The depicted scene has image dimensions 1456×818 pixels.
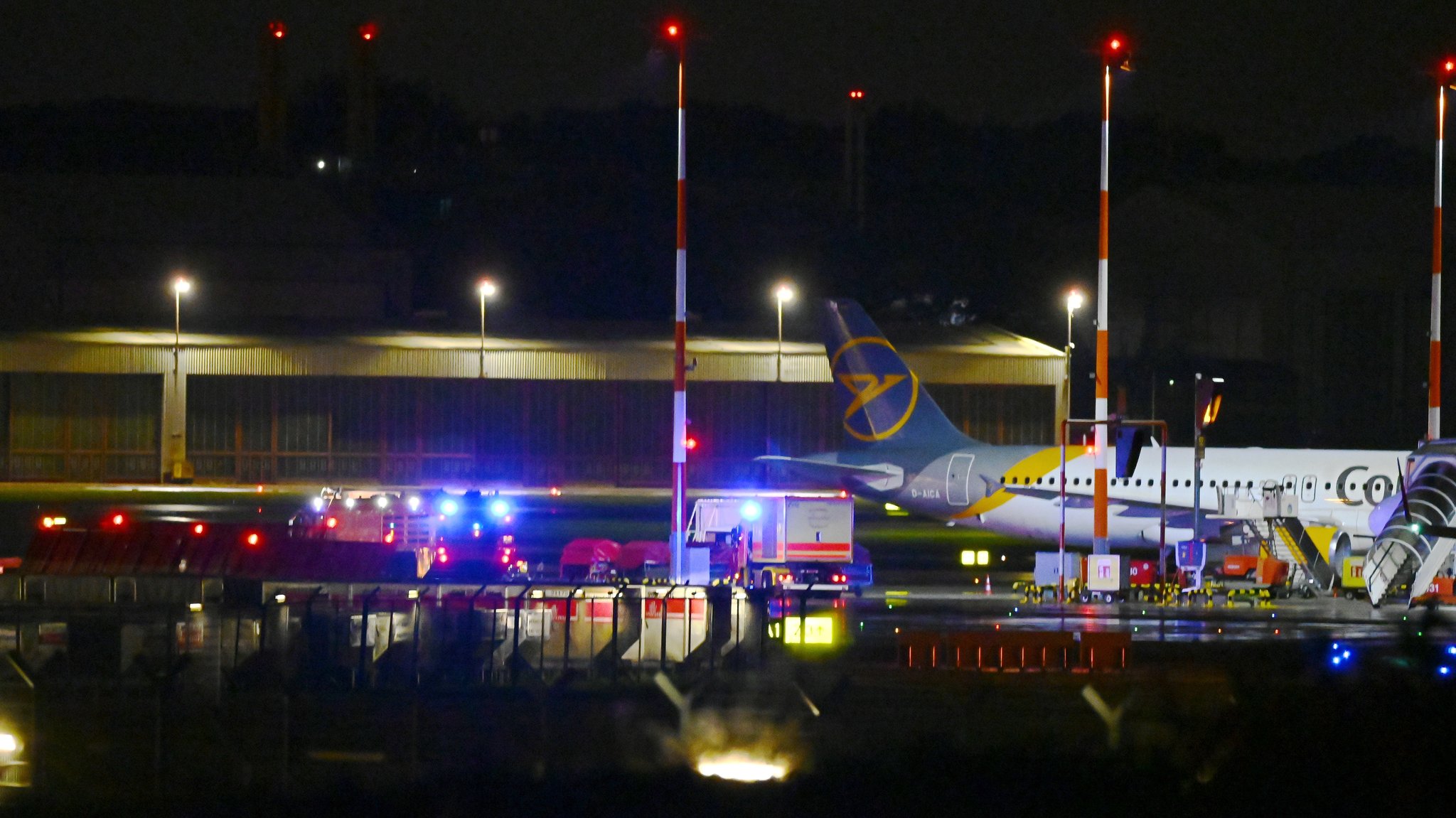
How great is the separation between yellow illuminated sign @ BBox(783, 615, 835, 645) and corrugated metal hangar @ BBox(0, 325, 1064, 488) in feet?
156

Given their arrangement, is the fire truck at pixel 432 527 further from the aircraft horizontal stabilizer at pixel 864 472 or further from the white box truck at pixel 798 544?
the aircraft horizontal stabilizer at pixel 864 472

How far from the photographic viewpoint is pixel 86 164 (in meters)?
137

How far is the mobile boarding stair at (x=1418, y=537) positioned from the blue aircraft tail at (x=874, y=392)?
14465mm

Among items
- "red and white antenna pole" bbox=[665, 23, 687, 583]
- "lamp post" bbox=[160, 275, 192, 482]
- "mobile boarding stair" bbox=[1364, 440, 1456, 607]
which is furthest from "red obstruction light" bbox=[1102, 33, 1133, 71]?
"lamp post" bbox=[160, 275, 192, 482]

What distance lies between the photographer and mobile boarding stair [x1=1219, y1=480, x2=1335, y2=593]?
111 ft

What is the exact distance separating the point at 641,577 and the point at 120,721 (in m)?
18.5

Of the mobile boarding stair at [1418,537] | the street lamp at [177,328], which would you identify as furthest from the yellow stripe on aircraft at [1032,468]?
the street lamp at [177,328]

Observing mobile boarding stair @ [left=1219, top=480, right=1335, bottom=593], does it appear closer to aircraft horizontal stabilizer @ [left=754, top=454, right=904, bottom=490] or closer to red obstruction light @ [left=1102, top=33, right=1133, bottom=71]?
aircraft horizontal stabilizer @ [left=754, top=454, right=904, bottom=490]

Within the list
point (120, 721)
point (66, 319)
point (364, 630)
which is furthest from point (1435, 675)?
point (66, 319)

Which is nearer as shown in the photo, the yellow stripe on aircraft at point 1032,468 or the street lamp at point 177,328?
the yellow stripe on aircraft at point 1032,468

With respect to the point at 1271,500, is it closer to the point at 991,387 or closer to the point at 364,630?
the point at 364,630

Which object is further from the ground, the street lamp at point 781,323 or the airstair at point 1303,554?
the street lamp at point 781,323

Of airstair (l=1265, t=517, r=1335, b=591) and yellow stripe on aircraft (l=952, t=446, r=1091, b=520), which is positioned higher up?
yellow stripe on aircraft (l=952, t=446, r=1091, b=520)

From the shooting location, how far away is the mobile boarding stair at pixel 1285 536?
111 ft
